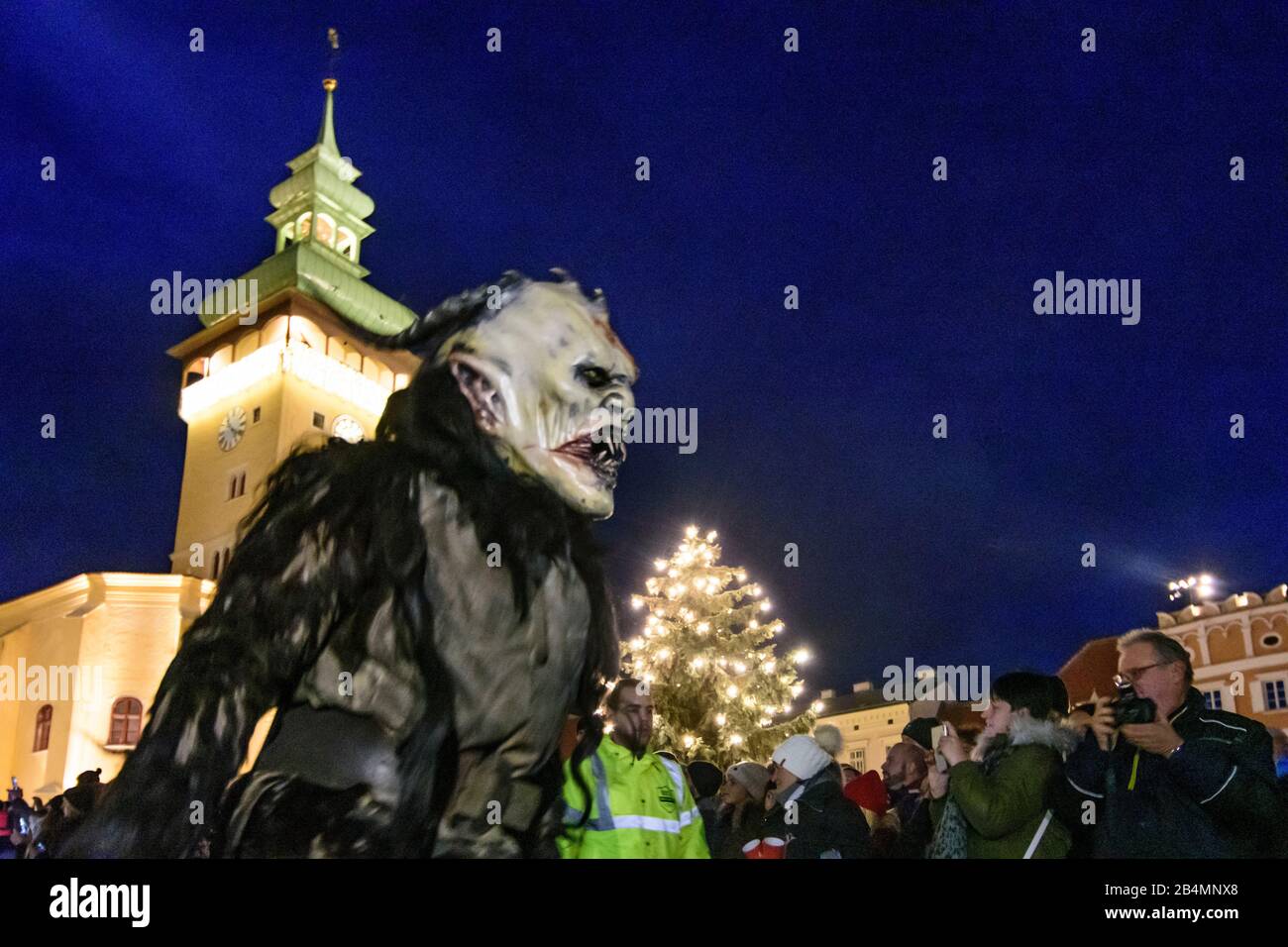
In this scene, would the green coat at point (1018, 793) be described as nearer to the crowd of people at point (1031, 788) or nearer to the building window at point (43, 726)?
the crowd of people at point (1031, 788)

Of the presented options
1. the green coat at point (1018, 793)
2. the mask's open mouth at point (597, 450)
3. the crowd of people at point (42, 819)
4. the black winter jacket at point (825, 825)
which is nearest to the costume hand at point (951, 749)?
the green coat at point (1018, 793)

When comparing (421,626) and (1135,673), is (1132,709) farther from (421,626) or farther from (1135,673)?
(421,626)

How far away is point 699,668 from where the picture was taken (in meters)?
17.4

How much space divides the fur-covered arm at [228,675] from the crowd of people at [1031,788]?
769 millimetres

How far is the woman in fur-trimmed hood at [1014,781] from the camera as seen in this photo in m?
4.54

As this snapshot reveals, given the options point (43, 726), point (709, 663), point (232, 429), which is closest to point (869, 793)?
point (709, 663)

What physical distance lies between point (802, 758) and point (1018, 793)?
1.09 meters

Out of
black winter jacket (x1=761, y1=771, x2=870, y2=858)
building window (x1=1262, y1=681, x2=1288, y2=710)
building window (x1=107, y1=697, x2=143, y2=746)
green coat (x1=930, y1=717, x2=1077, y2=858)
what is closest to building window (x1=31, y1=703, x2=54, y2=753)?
building window (x1=107, y1=697, x2=143, y2=746)

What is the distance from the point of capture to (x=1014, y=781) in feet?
A: 14.9

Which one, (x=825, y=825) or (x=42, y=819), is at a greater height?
(x=825, y=825)

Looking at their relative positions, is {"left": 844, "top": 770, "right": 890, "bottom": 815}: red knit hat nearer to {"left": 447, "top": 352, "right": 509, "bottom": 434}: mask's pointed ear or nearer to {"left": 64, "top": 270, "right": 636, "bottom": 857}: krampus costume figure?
{"left": 64, "top": 270, "right": 636, "bottom": 857}: krampus costume figure
